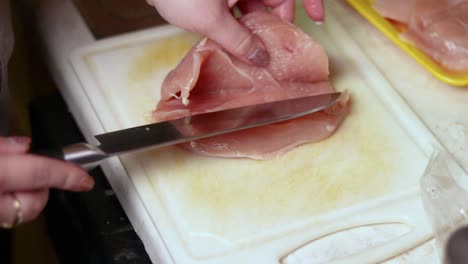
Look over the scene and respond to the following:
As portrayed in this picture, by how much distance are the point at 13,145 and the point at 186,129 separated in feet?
0.97

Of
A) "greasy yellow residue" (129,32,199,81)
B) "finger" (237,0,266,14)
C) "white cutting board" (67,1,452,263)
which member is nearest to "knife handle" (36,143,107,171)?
"white cutting board" (67,1,452,263)

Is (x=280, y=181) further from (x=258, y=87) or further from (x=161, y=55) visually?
(x=161, y=55)

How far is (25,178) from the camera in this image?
88 centimetres

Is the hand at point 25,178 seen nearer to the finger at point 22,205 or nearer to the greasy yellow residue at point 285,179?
the finger at point 22,205

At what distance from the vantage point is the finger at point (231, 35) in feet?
3.68

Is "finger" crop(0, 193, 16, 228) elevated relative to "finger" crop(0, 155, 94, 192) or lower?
lower

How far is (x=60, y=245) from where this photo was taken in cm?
122

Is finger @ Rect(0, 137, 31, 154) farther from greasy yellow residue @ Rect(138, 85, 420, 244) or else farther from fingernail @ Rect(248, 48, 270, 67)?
fingernail @ Rect(248, 48, 270, 67)

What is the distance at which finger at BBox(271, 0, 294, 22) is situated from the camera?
4.16 feet

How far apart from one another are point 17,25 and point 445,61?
3.33 feet

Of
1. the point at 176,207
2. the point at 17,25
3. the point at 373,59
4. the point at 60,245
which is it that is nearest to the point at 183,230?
the point at 176,207

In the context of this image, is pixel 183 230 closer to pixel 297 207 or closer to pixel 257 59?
pixel 297 207

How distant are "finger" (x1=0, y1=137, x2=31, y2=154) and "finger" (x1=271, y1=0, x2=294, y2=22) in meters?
0.59

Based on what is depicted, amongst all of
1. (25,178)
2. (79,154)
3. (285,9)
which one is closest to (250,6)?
(285,9)
